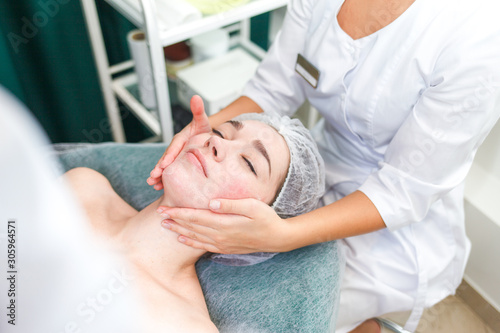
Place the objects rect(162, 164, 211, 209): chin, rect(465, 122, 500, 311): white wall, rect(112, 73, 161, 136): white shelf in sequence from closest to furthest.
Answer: rect(162, 164, 211, 209): chin
rect(465, 122, 500, 311): white wall
rect(112, 73, 161, 136): white shelf

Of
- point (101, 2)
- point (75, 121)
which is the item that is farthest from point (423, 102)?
point (75, 121)

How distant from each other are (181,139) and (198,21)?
1.58 feet

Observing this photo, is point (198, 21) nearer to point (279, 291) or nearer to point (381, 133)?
point (381, 133)

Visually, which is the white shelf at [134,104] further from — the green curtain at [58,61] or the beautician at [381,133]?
the beautician at [381,133]

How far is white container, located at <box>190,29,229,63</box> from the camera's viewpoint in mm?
1782

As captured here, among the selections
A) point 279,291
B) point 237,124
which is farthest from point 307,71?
point 279,291

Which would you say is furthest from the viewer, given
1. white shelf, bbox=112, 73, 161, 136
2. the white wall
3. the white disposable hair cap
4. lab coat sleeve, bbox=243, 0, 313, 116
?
white shelf, bbox=112, 73, 161, 136

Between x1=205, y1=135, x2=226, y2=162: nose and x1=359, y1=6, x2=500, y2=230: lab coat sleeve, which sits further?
x1=205, y1=135, x2=226, y2=162: nose

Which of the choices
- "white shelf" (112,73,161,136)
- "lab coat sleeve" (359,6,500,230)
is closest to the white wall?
"lab coat sleeve" (359,6,500,230)

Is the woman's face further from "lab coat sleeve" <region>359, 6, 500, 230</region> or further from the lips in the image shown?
"lab coat sleeve" <region>359, 6, 500, 230</region>

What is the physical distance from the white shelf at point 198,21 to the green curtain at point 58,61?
50 centimetres

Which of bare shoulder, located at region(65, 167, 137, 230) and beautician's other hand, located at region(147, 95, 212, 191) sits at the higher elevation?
beautician's other hand, located at region(147, 95, 212, 191)

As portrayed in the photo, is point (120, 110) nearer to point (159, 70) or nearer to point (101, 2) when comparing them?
point (101, 2)

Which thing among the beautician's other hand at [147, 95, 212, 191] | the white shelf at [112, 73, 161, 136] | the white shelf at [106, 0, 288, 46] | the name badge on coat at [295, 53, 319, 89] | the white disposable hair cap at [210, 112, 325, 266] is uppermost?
the white shelf at [106, 0, 288, 46]
